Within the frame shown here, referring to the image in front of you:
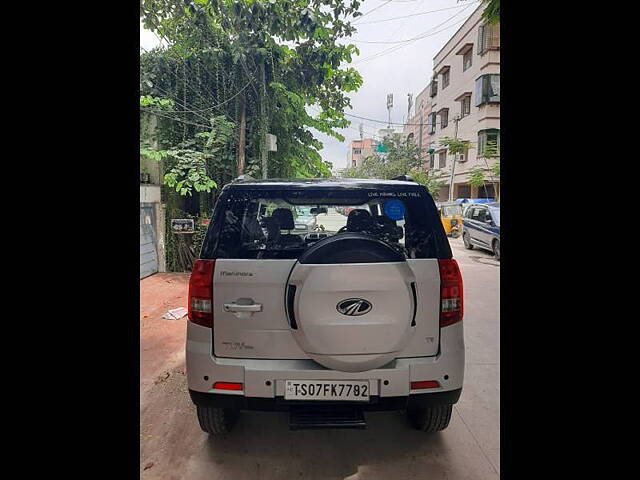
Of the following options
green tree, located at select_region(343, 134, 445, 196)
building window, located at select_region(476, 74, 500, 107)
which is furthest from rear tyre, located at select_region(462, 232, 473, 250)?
green tree, located at select_region(343, 134, 445, 196)

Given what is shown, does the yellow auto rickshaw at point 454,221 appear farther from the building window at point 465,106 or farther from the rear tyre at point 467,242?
the building window at point 465,106

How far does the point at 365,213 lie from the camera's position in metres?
2.60

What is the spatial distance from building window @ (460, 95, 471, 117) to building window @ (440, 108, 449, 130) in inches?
78.3

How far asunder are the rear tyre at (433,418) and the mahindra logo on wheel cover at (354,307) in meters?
0.91

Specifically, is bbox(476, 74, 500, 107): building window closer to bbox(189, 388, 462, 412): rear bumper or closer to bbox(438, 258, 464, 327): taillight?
bbox(438, 258, 464, 327): taillight

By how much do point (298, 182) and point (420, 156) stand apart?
1040 inches

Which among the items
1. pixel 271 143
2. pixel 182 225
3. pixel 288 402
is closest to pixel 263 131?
pixel 271 143

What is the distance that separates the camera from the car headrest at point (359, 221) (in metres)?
2.54

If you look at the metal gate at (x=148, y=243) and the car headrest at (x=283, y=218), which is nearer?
the car headrest at (x=283, y=218)

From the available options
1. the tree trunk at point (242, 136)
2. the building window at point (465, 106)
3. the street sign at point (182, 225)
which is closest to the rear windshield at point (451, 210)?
the building window at point (465, 106)

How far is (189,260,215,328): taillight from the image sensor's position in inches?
74.8

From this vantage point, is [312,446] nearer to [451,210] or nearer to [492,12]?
[492,12]
